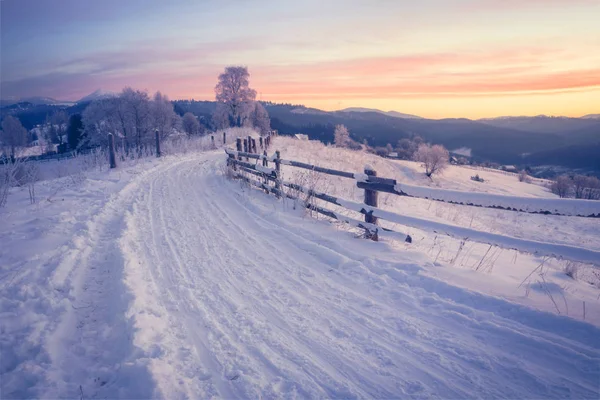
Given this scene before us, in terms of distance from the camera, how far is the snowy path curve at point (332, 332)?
2498 millimetres

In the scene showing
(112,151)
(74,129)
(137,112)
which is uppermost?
(137,112)

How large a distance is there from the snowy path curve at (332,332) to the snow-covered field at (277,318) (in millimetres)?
14

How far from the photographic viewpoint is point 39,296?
3467mm

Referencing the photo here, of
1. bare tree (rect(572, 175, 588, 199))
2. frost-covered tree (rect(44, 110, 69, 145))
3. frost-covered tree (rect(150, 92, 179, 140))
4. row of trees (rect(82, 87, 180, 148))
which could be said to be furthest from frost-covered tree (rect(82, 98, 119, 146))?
bare tree (rect(572, 175, 588, 199))

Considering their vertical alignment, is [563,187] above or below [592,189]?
below

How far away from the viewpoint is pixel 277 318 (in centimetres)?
339

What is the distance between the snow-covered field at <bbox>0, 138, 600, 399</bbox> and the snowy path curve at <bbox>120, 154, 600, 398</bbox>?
0.01 meters

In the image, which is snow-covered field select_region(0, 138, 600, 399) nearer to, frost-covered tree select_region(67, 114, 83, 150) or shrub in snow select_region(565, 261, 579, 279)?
shrub in snow select_region(565, 261, 579, 279)

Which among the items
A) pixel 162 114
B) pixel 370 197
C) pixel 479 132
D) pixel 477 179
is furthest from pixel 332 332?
pixel 479 132

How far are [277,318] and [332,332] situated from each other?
2.13 feet

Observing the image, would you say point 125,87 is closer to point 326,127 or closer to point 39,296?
point 39,296

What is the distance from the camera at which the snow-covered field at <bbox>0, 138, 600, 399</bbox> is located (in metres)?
2.50

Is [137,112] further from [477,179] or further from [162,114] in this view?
[477,179]

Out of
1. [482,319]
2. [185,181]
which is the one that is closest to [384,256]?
[482,319]
